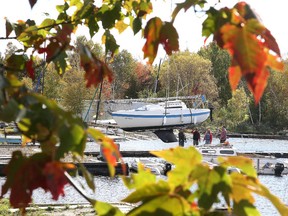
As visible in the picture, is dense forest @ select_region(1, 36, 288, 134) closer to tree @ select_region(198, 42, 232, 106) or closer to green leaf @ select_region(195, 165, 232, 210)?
tree @ select_region(198, 42, 232, 106)

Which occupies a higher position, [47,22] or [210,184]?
[47,22]

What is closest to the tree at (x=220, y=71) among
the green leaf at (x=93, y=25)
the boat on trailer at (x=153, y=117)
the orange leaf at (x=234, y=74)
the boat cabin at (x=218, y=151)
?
the boat on trailer at (x=153, y=117)

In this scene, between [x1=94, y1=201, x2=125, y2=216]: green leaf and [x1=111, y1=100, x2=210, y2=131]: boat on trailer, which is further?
[x1=111, y1=100, x2=210, y2=131]: boat on trailer

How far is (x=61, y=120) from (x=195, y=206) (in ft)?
1.00

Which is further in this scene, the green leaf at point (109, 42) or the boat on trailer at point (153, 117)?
the boat on trailer at point (153, 117)

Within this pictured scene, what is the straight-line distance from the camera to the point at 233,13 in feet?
4.01

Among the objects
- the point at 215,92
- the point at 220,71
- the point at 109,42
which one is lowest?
the point at 109,42

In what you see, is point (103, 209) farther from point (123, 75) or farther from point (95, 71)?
point (123, 75)

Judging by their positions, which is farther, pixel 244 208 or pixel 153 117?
pixel 153 117

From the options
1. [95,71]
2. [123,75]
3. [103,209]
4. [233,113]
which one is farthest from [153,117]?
[103,209]

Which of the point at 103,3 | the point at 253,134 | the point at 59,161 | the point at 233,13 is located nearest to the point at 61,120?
the point at 59,161

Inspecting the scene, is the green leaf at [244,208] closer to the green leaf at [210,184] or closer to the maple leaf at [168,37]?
the green leaf at [210,184]

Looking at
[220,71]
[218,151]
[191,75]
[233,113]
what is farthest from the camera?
[220,71]

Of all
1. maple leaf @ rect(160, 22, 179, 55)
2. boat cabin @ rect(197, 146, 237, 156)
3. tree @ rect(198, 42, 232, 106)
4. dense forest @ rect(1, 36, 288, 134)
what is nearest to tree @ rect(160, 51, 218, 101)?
dense forest @ rect(1, 36, 288, 134)
